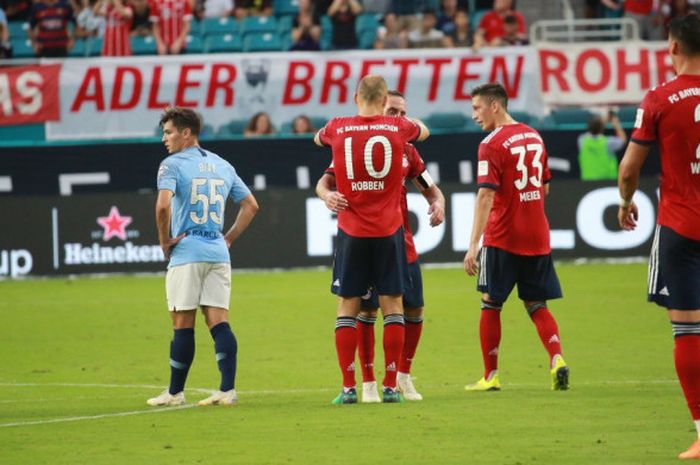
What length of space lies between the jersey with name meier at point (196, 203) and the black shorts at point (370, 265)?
0.85 m

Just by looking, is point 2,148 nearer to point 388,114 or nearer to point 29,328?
point 29,328

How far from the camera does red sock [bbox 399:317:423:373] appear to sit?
1052 cm

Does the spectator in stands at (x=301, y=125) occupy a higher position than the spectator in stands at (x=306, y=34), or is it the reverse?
the spectator in stands at (x=306, y=34)

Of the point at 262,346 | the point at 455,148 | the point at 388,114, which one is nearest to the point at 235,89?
the point at 455,148

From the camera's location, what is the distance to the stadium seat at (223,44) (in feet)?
85.8

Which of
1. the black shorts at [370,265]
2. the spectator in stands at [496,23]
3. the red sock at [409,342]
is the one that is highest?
the spectator in stands at [496,23]

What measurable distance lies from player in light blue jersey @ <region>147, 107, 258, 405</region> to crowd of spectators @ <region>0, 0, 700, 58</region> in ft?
49.5

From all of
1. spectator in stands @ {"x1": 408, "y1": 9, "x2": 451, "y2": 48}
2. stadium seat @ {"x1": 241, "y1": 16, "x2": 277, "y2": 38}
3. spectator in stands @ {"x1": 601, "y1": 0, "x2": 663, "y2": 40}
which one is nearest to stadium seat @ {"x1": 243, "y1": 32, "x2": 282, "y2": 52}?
stadium seat @ {"x1": 241, "y1": 16, "x2": 277, "y2": 38}

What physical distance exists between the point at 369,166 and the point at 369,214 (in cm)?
32

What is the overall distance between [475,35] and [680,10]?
378 centimetres

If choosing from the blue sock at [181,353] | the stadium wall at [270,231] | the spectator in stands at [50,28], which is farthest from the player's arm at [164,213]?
the spectator in stands at [50,28]

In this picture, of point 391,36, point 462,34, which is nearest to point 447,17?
point 462,34

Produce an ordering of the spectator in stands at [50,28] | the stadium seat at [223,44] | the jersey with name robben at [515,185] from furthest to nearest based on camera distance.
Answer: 1. the stadium seat at [223,44]
2. the spectator in stands at [50,28]
3. the jersey with name robben at [515,185]

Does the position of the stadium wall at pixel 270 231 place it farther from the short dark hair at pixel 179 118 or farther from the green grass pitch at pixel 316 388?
the short dark hair at pixel 179 118
